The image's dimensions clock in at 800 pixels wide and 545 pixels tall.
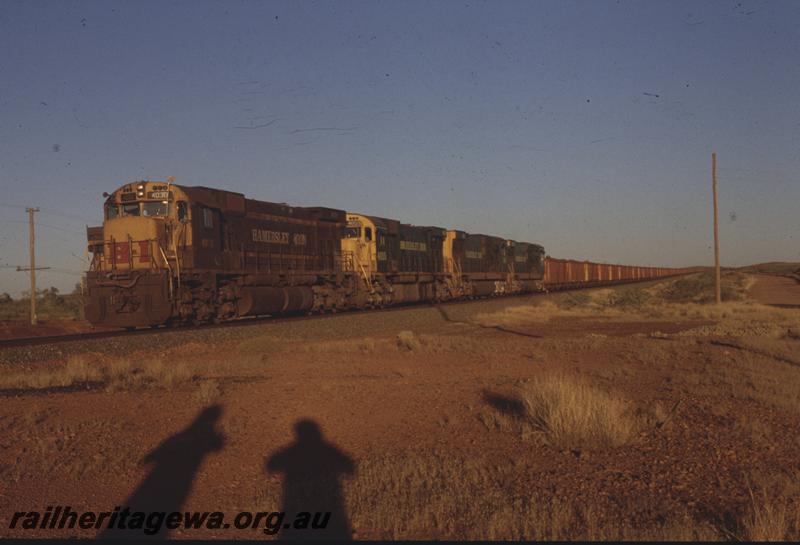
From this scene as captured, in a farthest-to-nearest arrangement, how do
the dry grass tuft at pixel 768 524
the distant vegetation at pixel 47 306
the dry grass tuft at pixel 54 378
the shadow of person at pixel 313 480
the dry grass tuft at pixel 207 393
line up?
the distant vegetation at pixel 47 306, the dry grass tuft at pixel 54 378, the dry grass tuft at pixel 207 393, the shadow of person at pixel 313 480, the dry grass tuft at pixel 768 524

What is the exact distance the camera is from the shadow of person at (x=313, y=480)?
17.7 feet

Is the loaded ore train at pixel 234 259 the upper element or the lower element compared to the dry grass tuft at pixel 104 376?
upper

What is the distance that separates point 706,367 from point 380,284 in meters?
20.1

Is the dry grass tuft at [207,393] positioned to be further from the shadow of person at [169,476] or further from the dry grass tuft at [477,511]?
the dry grass tuft at [477,511]

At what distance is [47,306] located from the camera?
4441cm

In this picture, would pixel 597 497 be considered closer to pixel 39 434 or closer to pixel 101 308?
pixel 39 434

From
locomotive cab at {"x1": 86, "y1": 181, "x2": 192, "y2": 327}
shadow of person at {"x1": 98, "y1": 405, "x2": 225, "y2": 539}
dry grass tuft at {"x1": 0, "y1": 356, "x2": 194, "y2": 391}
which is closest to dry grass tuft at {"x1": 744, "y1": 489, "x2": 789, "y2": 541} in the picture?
shadow of person at {"x1": 98, "y1": 405, "x2": 225, "y2": 539}

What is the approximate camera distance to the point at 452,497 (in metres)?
5.98

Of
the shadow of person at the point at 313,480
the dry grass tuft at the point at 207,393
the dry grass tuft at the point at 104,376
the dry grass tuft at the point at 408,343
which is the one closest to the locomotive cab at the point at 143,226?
the dry grass tuft at the point at 104,376

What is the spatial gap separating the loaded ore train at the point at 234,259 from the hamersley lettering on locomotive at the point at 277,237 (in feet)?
0.13

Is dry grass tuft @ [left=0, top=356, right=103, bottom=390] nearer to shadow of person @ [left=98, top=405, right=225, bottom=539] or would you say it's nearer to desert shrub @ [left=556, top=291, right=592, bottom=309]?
shadow of person @ [left=98, top=405, right=225, bottom=539]
